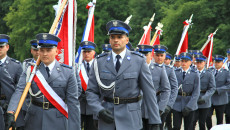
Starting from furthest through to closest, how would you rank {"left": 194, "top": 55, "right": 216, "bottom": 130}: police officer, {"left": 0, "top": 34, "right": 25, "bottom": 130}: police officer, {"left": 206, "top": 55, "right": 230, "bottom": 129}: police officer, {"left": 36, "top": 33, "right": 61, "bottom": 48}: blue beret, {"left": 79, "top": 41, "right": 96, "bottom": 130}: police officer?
1. {"left": 206, "top": 55, "right": 230, "bottom": 129}: police officer
2. {"left": 194, "top": 55, "right": 216, "bottom": 130}: police officer
3. {"left": 79, "top": 41, "right": 96, "bottom": 130}: police officer
4. {"left": 0, "top": 34, "right": 25, "bottom": 130}: police officer
5. {"left": 36, "top": 33, "right": 61, "bottom": 48}: blue beret

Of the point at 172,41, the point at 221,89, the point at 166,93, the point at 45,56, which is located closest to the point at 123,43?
the point at 45,56

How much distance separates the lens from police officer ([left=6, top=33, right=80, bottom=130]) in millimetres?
5339

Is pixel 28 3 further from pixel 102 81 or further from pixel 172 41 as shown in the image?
pixel 102 81

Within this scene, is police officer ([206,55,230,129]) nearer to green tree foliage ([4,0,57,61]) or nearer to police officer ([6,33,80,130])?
police officer ([6,33,80,130])

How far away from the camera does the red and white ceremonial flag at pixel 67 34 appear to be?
6727mm

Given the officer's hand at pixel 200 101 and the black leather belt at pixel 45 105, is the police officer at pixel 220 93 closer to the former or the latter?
the officer's hand at pixel 200 101

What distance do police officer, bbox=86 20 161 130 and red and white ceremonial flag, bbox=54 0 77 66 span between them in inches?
55.6

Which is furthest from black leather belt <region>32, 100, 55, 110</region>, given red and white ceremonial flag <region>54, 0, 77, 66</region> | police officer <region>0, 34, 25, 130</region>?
police officer <region>0, 34, 25, 130</region>

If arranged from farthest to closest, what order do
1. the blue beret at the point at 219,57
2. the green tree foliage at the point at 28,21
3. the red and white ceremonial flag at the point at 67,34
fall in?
the green tree foliage at the point at 28,21
the blue beret at the point at 219,57
the red and white ceremonial flag at the point at 67,34

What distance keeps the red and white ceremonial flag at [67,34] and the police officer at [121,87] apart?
1413mm

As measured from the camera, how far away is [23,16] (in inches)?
1254

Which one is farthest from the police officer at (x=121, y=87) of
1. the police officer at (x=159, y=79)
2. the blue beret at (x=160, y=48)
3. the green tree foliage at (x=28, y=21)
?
the green tree foliage at (x=28, y=21)

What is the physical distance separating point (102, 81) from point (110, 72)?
168 millimetres

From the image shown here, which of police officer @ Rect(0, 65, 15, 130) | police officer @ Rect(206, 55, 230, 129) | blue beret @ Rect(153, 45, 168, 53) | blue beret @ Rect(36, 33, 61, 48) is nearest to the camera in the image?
blue beret @ Rect(36, 33, 61, 48)
